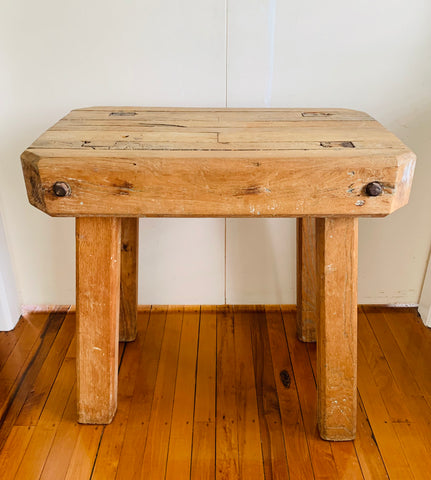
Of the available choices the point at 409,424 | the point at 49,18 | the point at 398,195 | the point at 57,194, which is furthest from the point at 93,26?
the point at 409,424

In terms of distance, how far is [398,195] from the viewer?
935 mm

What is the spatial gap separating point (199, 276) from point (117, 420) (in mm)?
491

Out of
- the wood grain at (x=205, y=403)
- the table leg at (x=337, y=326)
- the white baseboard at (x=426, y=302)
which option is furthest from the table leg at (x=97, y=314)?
the white baseboard at (x=426, y=302)

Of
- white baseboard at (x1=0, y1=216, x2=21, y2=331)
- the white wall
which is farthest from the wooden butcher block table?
white baseboard at (x1=0, y1=216, x2=21, y2=331)

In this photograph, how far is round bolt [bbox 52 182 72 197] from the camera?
92 centimetres

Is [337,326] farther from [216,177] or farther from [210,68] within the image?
[210,68]

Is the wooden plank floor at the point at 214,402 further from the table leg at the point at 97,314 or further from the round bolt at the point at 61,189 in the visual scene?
the round bolt at the point at 61,189

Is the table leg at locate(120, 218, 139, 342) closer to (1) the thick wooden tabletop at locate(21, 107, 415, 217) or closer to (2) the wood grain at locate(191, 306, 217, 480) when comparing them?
(2) the wood grain at locate(191, 306, 217, 480)

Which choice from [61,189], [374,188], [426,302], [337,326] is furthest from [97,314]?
[426,302]

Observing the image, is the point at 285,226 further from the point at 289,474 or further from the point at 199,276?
the point at 289,474

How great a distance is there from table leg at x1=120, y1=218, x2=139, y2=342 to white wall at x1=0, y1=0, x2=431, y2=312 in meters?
0.16

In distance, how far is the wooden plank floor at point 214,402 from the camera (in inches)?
41.7

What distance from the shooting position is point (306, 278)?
1356 millimetres

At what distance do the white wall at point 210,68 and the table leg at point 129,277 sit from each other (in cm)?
16
